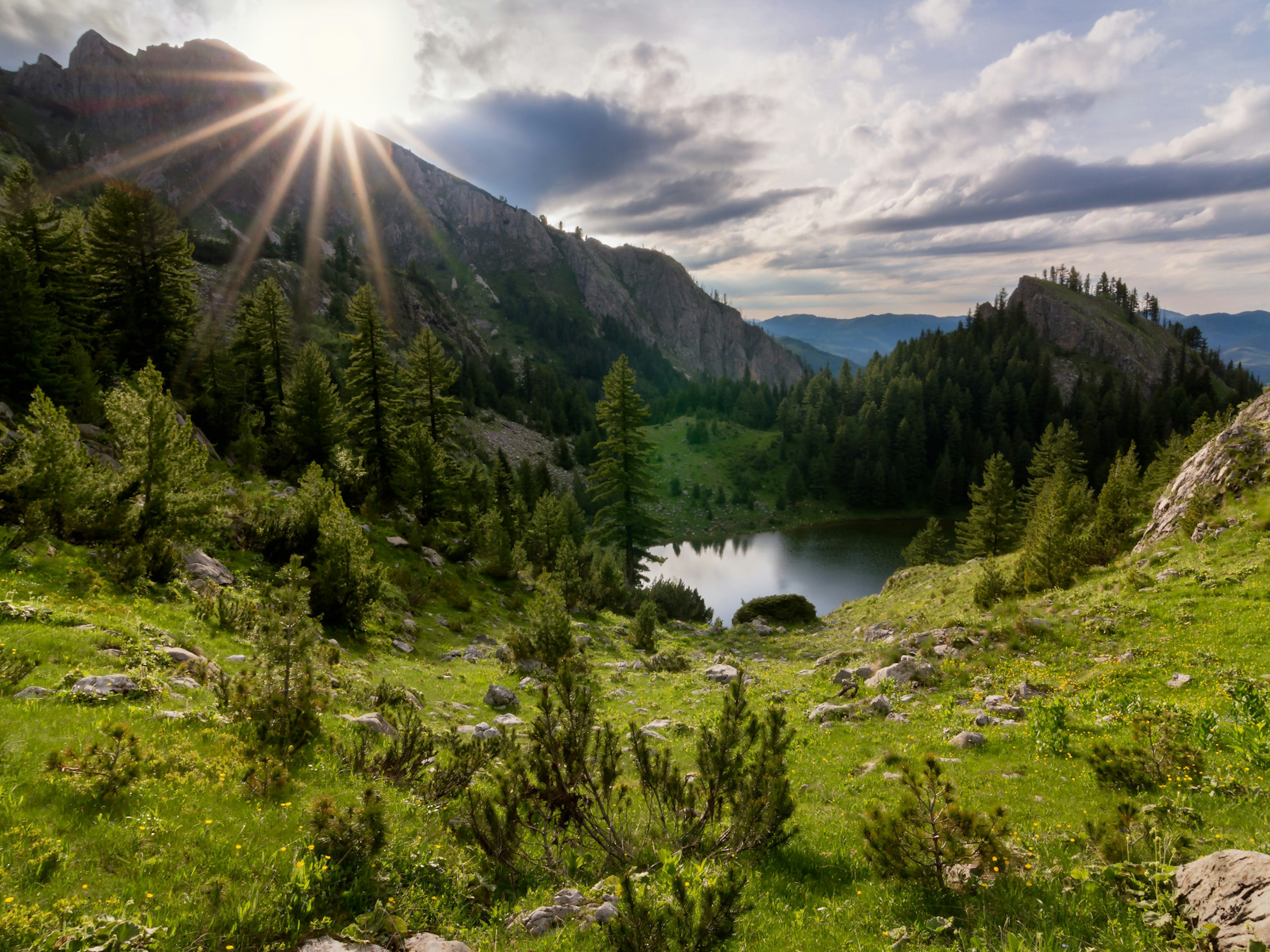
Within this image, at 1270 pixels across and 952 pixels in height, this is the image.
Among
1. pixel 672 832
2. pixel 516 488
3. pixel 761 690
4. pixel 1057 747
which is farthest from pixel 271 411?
pixel 1057 747

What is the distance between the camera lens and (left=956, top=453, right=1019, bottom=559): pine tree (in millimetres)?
44719

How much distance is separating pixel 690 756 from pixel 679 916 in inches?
255

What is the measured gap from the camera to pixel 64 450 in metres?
13.3

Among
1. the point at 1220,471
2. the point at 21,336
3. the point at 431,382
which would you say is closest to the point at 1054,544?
the point at 1220,471

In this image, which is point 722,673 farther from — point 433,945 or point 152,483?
point 152,483

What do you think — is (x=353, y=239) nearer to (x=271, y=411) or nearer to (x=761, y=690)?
(x=271, y=411)

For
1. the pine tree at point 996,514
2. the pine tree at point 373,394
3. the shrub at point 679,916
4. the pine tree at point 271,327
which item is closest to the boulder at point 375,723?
the shrub at point 679,916

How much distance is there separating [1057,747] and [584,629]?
64.8 ft

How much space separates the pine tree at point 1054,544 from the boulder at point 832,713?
12.3 metres

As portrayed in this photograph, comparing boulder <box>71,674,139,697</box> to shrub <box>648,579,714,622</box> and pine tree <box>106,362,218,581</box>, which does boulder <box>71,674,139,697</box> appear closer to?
pine tree <box>106,362,218,581</box>

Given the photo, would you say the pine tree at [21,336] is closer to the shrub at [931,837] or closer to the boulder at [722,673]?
Answer: the boulder at [722,673]

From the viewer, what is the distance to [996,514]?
45.6 meters

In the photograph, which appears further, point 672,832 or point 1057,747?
point 1057,747

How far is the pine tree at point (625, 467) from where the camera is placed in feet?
126
